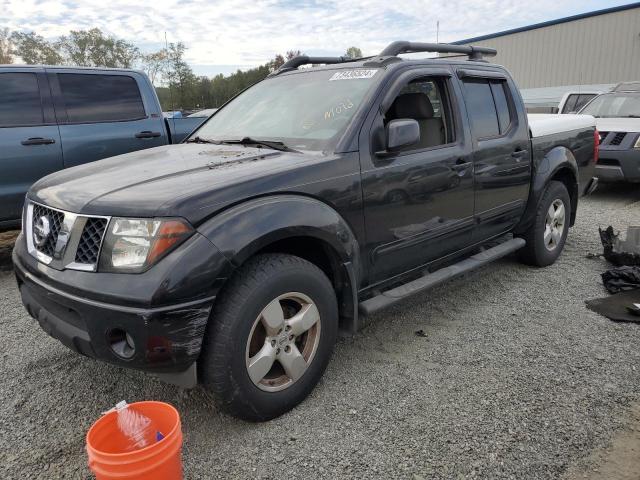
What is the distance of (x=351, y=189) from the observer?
2840mm

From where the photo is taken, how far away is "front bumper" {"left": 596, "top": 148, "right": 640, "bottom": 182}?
7887 mm

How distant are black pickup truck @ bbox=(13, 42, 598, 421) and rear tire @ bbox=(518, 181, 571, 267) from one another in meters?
0.54

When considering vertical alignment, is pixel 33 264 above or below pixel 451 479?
above

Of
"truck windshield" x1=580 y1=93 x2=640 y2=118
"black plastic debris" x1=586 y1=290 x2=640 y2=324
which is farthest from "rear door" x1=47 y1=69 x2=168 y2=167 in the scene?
"truck windshield" x1=580 y1=93 x2=640 y2=118

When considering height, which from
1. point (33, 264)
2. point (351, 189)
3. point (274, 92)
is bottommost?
point (33, 264)

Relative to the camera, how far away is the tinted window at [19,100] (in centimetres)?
488

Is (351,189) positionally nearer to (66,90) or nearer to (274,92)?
(274,92)

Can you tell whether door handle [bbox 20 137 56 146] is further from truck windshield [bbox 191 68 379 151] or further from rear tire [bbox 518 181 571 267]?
rear tire [bbox 518 181 571 267]

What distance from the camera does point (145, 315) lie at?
81.7 inches

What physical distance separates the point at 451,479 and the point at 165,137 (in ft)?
16.0

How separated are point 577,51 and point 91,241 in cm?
2636

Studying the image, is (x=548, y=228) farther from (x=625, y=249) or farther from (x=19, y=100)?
(x=19, y=100)

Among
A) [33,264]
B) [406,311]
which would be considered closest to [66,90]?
[33,264]

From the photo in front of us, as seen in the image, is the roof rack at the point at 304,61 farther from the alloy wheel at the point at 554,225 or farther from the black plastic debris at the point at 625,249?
the black plastic debris at the point at 625,249
